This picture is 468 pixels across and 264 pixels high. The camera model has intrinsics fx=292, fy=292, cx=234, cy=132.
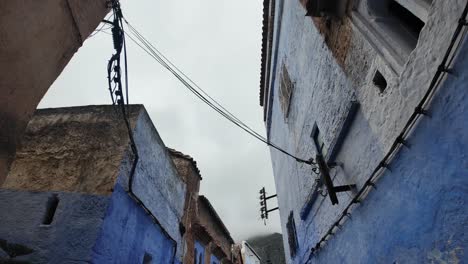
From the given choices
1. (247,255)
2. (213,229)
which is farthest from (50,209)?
(247,255)

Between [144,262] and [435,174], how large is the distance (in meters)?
6.98

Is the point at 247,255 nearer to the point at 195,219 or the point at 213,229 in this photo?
the point at 213,229

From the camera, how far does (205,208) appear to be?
47.5ft

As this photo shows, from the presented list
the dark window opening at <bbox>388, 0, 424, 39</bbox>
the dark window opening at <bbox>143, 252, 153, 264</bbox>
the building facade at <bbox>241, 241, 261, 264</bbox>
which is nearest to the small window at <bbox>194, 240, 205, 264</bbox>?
the dark window opening at <bbox>143, 252, 153, 264</bbox>

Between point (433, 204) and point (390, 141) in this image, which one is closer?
point (433, 204)

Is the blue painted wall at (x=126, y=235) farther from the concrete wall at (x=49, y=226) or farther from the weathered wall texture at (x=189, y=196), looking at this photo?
the weathered wall texture at (x=189, y=196)

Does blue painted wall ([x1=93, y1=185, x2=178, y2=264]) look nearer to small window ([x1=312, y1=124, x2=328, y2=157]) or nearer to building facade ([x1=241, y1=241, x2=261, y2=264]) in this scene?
small window ([x1=312, y1=124, x2=328, y2=157])

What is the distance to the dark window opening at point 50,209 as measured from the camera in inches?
219

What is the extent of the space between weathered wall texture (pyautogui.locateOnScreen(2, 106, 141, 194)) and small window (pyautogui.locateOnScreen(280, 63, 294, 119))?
164 inches

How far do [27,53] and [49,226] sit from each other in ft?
10.3

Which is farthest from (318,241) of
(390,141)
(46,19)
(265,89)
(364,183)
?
(46,19)

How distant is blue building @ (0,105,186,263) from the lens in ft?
17.3

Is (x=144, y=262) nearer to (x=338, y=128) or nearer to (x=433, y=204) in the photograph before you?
(x=338, y=128)

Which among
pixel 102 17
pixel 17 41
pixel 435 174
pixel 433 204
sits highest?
pixel 102 17
